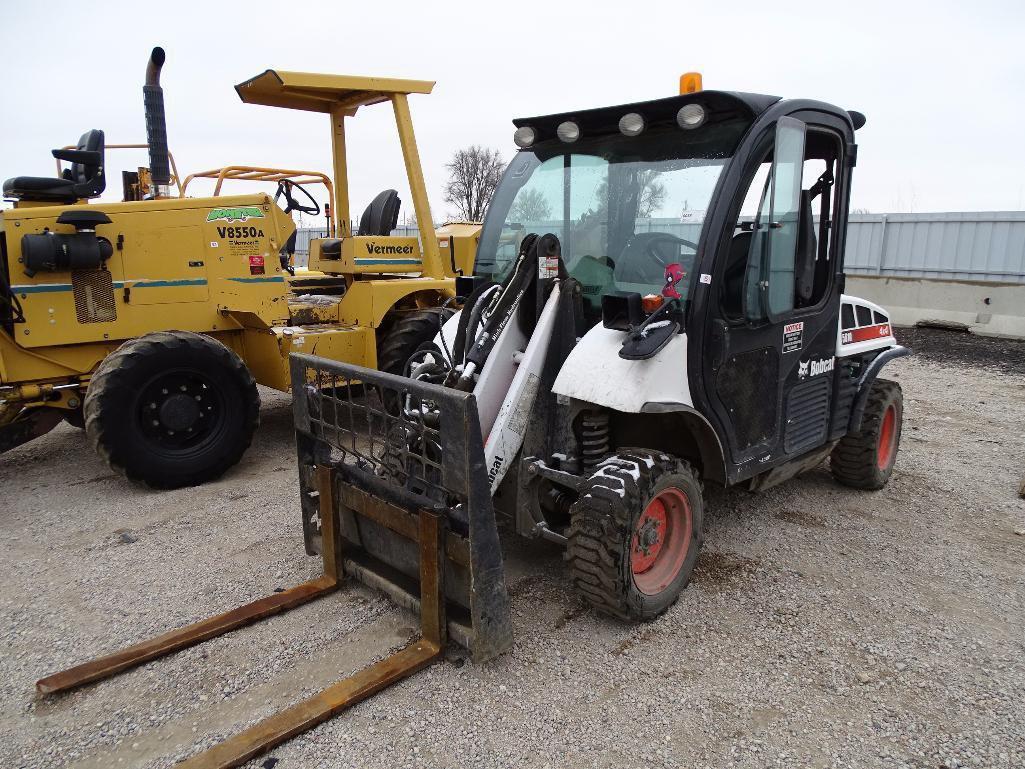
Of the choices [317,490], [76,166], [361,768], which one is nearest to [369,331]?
[76,166]

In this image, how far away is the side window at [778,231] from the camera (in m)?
3.51

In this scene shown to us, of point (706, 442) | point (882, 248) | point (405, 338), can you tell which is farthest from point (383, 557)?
point (882, 248)

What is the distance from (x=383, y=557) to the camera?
3.45 meters

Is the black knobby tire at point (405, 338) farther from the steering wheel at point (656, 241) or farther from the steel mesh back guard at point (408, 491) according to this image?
the steering wheel at point (656, 241)

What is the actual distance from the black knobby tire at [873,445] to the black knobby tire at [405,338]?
3395 millimetres

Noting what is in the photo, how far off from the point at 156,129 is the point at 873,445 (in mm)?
6104

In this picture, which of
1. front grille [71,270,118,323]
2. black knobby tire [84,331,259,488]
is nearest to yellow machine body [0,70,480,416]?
front grille [71,270,118,323]

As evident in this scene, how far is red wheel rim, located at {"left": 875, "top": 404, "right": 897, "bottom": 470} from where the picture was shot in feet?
17.0

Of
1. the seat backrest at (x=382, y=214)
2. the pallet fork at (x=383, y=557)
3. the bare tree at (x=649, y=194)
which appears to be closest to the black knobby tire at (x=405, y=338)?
the seat backrest at (x=382, y=214)

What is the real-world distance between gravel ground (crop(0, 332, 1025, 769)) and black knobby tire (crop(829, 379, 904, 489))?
0.19 m

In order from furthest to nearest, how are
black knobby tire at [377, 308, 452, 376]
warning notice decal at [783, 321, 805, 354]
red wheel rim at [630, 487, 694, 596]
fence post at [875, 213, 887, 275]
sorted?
fence post at [875, 213, 887, 275], black knobby tire at [377, 308, 452, 376], warning notice decal at [783, 321, 805, 354], red wheel rim at [630, 487, 694, 596]

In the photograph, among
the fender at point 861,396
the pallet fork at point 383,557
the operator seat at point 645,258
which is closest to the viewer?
the pallet fork at point 383,557

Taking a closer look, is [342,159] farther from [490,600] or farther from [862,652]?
[862,652]

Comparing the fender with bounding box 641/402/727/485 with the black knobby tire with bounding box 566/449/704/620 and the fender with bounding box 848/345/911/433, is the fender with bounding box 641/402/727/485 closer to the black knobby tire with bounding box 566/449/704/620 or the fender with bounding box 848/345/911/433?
the black knobby tire with bounding box 566/449/704/620
